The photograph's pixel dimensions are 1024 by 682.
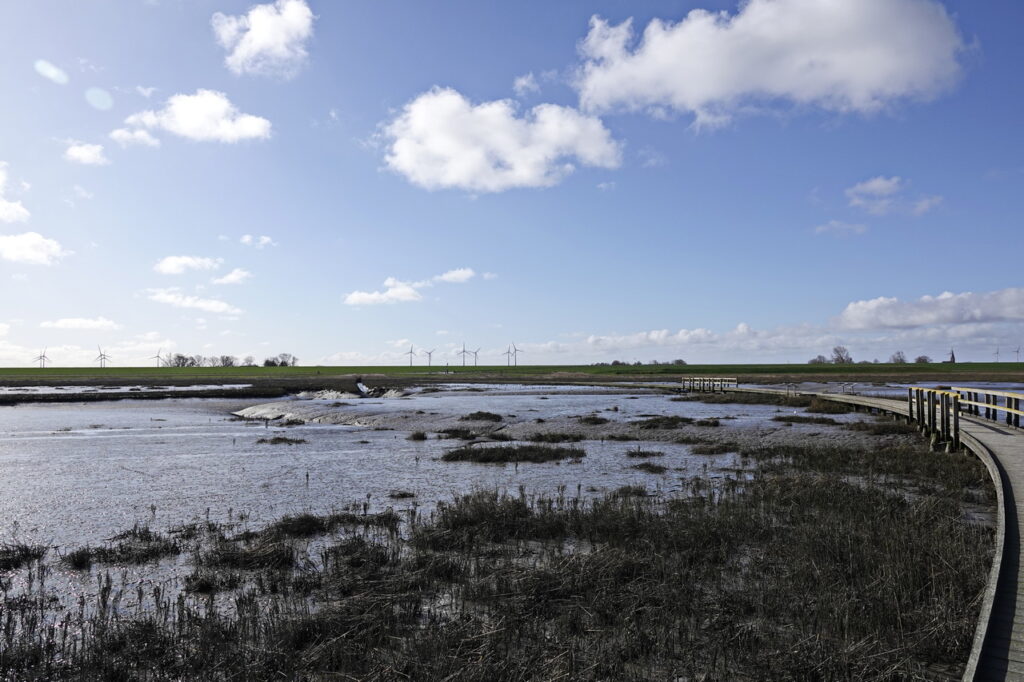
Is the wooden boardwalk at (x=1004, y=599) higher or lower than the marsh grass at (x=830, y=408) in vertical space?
higher

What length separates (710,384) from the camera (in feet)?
253

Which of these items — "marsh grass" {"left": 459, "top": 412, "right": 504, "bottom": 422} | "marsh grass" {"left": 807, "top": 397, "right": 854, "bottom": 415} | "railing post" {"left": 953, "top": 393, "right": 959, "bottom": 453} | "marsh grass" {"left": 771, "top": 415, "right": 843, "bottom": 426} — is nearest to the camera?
"railing post" {"left": 953, "top": 393, "right": 959, "bottom": 453}

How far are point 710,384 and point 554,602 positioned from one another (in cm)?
7209

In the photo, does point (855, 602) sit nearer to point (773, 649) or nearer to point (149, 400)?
point (773, 649)

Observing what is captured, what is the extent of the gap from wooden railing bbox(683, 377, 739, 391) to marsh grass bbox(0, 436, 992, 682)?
61.6 meters

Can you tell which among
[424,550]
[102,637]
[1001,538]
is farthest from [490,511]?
[1001,538]

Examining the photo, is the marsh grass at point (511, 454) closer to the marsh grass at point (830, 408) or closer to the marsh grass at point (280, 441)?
the marsh grass at point (280, 441)

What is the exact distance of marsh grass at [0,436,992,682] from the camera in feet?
24.2

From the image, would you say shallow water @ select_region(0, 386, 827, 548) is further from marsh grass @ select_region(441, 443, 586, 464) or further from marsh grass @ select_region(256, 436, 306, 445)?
marsh grass @ select_region(441, 443, 586, 464)

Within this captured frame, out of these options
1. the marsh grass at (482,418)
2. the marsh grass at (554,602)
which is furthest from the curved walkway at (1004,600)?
the marsh grass at (482,418)

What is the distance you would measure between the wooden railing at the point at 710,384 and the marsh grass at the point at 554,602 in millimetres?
61633

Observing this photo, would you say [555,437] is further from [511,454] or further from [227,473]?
[227,473]

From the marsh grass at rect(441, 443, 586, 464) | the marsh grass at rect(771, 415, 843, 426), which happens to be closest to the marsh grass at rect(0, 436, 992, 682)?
the marsh grass at rect(441, 443, 586, 464)

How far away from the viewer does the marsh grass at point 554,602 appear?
7.37m
